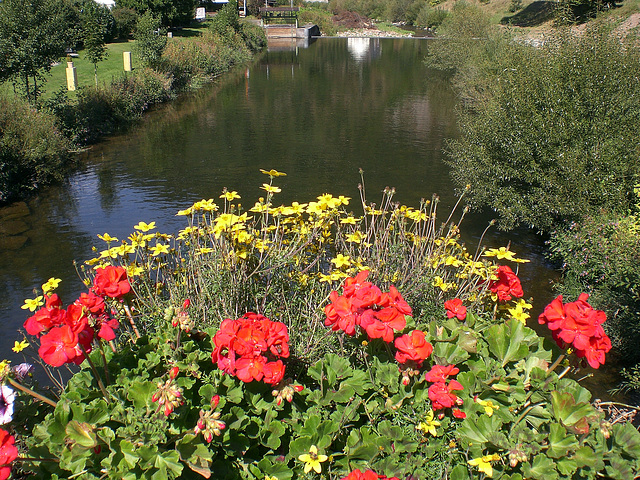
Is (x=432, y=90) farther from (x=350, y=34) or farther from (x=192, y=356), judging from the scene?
(x=350, y=34)

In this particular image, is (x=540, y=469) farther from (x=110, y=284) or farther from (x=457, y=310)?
(x=110, y=284)

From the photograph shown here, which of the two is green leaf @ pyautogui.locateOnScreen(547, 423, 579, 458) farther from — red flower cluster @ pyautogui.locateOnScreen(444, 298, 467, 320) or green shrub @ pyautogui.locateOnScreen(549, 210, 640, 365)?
green shrub @ pyautogui.locateOnScreen(549, 210, 640, 365)

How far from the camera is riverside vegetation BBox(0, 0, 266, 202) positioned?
401 inches

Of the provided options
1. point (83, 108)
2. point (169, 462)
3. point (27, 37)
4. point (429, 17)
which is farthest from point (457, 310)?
point (429, 17)

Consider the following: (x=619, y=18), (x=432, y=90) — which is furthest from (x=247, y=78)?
(x=619, y=18)

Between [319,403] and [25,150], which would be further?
[25,150]

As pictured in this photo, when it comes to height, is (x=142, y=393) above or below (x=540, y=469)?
above

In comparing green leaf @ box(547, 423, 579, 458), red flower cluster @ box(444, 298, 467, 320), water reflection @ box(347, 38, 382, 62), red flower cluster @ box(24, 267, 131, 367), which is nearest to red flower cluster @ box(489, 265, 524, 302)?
red flower cluster @ box(444, 298, 467, 320)

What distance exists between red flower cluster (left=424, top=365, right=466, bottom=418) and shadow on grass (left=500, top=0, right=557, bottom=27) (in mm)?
50316

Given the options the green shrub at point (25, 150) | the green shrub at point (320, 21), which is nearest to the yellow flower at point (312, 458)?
the green shrub at point (25, 150)

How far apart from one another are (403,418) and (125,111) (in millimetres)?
16041

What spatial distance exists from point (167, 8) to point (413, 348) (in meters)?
40.3

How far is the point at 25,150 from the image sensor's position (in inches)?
402

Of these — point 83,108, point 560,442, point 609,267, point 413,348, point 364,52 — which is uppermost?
point 364,52
